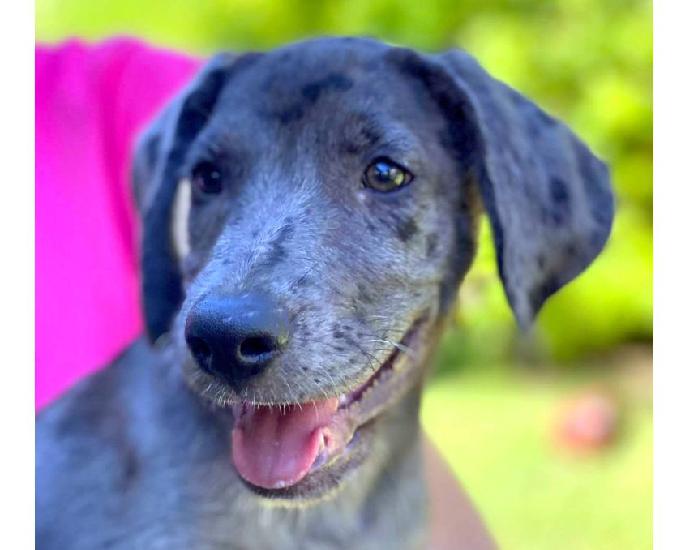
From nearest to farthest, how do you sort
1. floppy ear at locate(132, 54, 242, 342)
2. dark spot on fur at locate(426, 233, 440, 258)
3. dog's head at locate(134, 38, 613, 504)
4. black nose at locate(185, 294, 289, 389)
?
black nose at locate(185, 294, 289, 389) → dog's head at locate(134, 38, 613, 504) → dark spot on fur at locate(426, 233, 440, 258) → floppy ear at locate(132, 54, 242, 342)

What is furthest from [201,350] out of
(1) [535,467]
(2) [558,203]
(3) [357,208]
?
(1) [535,467]

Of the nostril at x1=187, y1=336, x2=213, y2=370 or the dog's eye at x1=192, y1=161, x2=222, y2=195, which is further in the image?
the dog's eye at x1=192, y1=161, x2=222, y2=195

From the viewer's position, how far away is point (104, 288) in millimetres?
1809

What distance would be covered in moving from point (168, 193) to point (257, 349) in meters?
0.47

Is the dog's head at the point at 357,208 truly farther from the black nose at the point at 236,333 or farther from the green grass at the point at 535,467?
the green grass at the point at 535,467

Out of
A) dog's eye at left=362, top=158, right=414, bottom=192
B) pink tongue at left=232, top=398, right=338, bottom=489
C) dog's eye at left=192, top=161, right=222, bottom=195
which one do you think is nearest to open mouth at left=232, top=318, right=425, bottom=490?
pink tongue at left=232, top=398, right=338, bottom=489

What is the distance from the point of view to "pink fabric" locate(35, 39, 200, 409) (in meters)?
1.68

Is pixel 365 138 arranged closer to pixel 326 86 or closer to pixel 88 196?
pixel 326 86

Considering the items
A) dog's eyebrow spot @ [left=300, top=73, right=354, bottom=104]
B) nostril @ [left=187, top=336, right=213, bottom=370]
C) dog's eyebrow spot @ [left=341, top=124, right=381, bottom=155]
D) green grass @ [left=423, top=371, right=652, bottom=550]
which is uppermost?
dog's eyebrow spot @ [left=300, top=73, right=354, bottom=104]

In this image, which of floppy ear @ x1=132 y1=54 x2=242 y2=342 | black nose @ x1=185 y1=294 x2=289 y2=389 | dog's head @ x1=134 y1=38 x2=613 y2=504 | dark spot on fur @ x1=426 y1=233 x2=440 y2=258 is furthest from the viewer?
floppy ear @ x1=132 y1=54 x2=242 y2=342

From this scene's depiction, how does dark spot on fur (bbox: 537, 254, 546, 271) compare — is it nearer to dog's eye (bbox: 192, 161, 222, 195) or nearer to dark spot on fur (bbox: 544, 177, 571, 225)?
dark spot on fur (bbox: 544, 177, 571, 225)

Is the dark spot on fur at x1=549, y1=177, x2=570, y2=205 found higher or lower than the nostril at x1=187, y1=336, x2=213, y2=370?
higher
